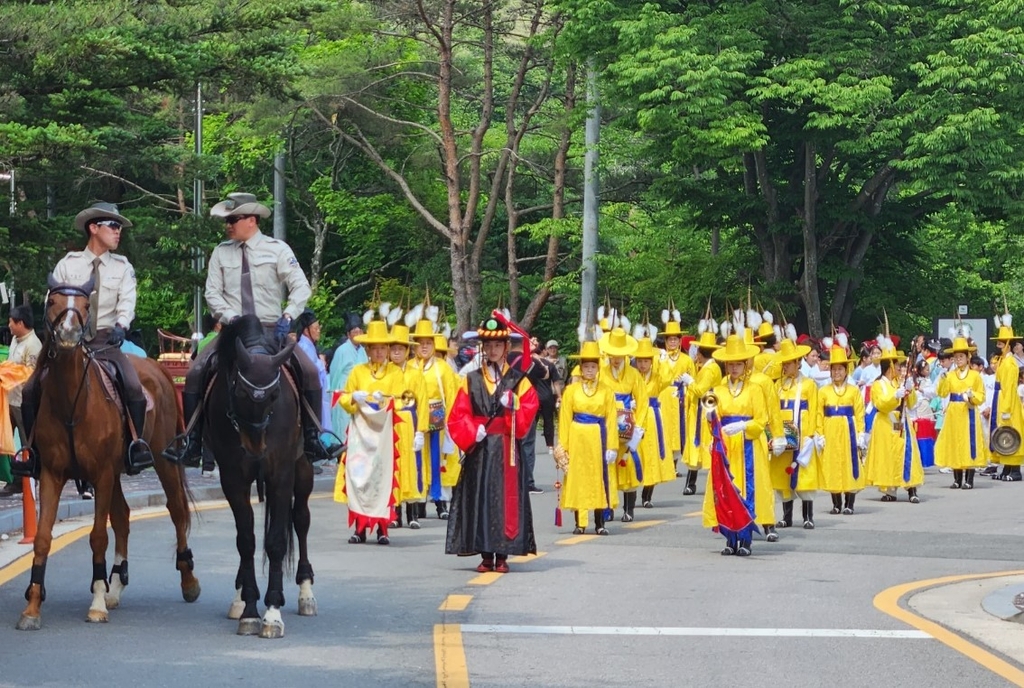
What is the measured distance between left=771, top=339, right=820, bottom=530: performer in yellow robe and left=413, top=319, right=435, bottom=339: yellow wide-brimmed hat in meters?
3.51

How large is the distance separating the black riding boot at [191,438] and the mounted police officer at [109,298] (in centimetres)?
32

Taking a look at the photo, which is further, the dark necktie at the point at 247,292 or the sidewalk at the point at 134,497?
the sidewalk at the point at 134,497

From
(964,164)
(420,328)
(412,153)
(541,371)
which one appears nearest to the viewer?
(541,371)

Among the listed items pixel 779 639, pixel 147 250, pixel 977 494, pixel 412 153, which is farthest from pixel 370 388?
pixel 412 153

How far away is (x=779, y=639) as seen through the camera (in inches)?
411

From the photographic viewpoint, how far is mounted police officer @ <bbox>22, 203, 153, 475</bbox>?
11.4 metres

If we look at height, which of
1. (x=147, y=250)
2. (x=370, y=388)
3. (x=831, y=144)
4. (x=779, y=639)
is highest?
(x=831, y=144)

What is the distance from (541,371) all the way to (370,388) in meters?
2.61

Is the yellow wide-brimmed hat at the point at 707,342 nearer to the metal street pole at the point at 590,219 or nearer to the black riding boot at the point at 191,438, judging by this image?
the metal street pole at the point at 590,219

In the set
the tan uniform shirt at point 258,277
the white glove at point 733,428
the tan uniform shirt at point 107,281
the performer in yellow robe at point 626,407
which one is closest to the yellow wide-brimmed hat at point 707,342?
the performer in yellow robe at point 626,407

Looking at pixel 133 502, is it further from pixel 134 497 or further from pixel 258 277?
pixel 258 277

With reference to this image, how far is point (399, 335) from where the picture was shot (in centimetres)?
1728

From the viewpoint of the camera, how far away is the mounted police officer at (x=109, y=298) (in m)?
11.4

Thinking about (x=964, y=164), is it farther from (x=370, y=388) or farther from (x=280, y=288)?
(x=280, y=288)
